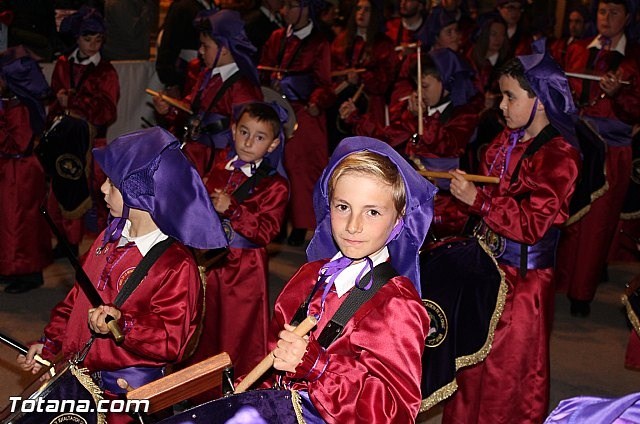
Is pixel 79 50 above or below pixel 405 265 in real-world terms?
below

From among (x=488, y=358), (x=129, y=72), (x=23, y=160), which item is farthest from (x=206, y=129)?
(x=129, y=72)

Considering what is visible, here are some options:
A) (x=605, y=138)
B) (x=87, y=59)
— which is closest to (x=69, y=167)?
(x=87, y=59)

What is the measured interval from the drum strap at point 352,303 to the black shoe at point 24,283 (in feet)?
14.8

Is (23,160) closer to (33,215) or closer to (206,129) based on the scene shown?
(33,215)

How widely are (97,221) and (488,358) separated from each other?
13.6 ft

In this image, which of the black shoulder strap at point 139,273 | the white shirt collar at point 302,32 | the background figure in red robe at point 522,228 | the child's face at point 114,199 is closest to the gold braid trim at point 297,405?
the black shoulder strap at point 139,273

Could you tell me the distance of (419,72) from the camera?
18.7 ft

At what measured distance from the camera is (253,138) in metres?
4.96

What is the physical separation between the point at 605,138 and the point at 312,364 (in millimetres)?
4897

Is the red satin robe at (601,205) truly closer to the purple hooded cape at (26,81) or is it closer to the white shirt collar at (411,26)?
the white shirt collar at (411,26)

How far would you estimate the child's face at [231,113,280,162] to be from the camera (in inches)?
196

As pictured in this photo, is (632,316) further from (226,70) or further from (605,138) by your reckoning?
(226,70)

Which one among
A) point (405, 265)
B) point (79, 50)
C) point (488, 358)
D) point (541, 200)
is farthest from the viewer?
point (79, 50)

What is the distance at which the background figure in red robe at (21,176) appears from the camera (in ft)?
21.4
